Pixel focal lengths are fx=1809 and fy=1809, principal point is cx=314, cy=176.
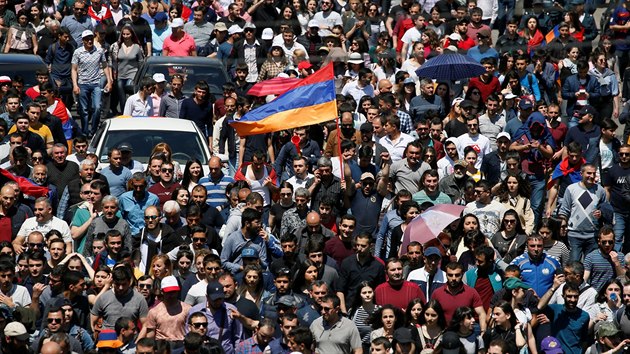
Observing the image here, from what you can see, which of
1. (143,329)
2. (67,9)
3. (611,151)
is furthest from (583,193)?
(67,9)

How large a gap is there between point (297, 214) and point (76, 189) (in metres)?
2.64

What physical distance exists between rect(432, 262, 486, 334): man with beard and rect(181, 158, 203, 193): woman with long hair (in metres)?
4.19

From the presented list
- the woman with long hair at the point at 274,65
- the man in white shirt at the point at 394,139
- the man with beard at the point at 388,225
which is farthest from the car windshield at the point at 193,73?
the man with beard at the point at 388,225

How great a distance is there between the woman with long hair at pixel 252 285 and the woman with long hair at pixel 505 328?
2.30 m

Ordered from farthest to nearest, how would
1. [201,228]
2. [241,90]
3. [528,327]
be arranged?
[241,90] → [201,228] → [528,327]

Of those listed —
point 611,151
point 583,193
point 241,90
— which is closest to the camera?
point 583,193

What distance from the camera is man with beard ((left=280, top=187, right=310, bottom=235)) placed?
1997 cm

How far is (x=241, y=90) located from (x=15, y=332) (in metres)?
9.98

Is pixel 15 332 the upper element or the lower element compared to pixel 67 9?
upper

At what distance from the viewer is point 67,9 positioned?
3017 centimetres

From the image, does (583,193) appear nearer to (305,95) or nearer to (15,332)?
(305,95)

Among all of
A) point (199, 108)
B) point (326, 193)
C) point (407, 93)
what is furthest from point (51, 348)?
point (407, 93)

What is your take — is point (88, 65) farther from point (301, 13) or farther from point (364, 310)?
point (364, 310)

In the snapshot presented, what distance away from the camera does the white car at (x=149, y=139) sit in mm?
22391
